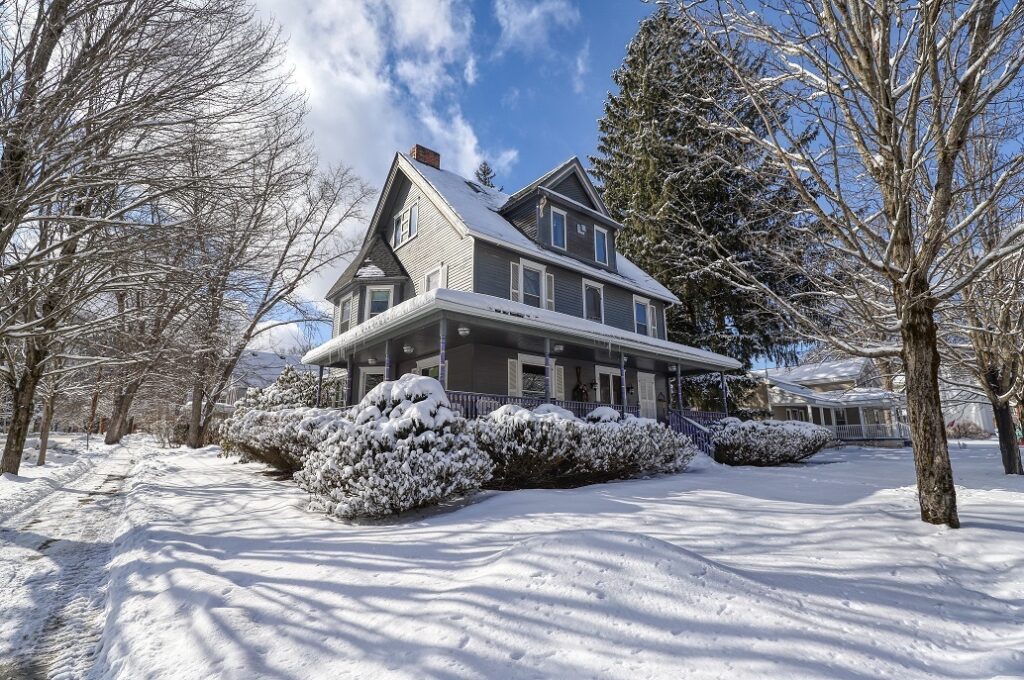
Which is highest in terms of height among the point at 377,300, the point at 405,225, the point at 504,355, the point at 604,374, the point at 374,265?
the point at 405,225

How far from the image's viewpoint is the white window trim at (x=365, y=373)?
18.8 m

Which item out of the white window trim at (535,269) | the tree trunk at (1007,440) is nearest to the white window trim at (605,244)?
the white window trim at (535,269)

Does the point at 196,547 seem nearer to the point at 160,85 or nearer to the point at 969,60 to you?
the point at 160,85

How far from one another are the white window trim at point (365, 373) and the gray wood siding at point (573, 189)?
31.3ft

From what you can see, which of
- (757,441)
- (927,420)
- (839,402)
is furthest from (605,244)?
(839,402)

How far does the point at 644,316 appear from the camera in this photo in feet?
69.2

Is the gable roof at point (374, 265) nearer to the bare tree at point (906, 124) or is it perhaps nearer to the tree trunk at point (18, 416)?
the tree trunk at point (18, 416)

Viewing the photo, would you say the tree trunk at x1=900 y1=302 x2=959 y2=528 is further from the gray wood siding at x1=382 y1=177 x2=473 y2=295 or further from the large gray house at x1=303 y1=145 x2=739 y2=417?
the gray wood siding at x1=382 y1=177 x2=473 y2=295

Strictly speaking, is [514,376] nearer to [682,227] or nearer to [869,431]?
[682,227]

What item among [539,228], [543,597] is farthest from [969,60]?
[539,228]

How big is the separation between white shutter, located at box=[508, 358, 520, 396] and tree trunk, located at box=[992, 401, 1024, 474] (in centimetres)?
1109

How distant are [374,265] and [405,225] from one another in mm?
1930

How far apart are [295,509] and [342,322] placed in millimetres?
13042

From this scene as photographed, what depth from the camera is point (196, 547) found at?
5965 mm
